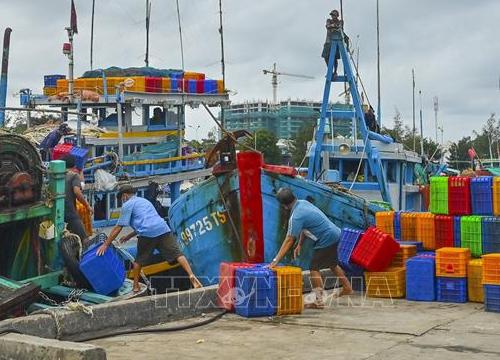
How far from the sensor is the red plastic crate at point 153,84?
802 inches

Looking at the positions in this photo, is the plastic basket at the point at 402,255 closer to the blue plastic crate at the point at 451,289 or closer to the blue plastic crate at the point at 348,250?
the blue plastic crate at the point at 348,250

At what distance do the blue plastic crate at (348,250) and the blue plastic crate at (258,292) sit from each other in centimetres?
246

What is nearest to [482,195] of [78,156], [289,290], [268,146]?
[289,290]

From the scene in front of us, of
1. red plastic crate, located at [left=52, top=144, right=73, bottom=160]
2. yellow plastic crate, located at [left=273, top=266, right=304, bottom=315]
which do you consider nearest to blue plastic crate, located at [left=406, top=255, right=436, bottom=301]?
yellow plastic crate, located at [left=273, top=266, right=304, bottom=315]

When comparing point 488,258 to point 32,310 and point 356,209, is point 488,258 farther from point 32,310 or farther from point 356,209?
point 32,310

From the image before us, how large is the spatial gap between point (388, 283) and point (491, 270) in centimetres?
173

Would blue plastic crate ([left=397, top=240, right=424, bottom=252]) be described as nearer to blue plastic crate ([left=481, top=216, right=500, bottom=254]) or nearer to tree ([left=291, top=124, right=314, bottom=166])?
blue plastic crate ([left=481, top=216, right=500, bottom=254])

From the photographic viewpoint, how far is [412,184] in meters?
19.3

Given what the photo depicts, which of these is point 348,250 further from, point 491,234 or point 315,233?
point 491,234

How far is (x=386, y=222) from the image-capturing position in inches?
460

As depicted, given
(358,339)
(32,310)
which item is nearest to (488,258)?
(358,339)

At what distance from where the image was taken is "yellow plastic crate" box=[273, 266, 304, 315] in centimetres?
885

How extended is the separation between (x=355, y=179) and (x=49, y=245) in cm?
862

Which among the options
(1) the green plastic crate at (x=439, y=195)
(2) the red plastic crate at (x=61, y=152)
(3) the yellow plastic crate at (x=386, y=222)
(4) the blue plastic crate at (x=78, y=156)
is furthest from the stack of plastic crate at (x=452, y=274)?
(2) the red plastic crate at (x=61, y=152)
